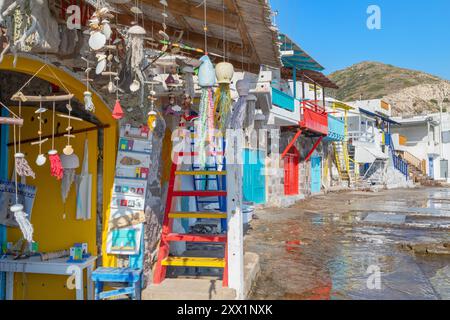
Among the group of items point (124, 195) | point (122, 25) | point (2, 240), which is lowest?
point (2, 240)

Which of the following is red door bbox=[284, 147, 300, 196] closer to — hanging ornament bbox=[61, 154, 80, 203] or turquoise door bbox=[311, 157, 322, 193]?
turquoise door bbox=[311, 157, 322, 193]

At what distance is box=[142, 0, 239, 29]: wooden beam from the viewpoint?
A: 443cm

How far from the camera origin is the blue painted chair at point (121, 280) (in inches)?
171

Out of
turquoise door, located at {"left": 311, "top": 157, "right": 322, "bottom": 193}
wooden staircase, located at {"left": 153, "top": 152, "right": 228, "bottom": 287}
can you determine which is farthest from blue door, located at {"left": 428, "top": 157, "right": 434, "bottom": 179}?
wooden staircase, located at {"left": 153, "top": 152, "right": 228, "bottom": 287}

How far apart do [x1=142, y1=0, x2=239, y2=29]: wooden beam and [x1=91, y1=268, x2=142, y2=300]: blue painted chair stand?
308cm

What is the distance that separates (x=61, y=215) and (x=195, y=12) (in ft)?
10.7

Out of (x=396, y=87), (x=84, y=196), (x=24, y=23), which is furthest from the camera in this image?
(x=396, y=87)

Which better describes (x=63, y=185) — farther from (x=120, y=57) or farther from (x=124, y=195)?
(x=120, y=57)

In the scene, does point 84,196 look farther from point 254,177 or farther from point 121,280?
point 254,177

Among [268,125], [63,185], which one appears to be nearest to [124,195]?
[63,185]

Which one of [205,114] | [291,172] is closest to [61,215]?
[205,114]

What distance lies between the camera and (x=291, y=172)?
1972 cm
